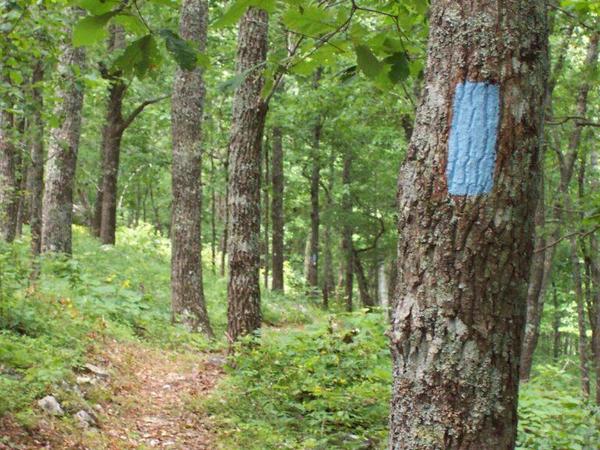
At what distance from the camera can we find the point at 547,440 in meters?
4.66

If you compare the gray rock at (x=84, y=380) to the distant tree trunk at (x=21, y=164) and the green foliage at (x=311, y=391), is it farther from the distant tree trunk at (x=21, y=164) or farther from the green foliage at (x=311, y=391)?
the distant tree trunk at (x=21, y=164)

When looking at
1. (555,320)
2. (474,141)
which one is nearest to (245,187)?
(474,141)

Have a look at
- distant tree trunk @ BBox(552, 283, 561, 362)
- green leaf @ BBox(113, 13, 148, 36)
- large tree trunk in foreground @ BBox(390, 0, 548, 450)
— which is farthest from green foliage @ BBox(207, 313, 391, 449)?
distant tree trunk @ BBox(552, 283, 561, 362)

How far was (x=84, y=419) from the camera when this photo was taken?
5137 millimetres

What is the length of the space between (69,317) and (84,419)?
8.62ft

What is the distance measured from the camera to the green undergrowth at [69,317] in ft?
17.3

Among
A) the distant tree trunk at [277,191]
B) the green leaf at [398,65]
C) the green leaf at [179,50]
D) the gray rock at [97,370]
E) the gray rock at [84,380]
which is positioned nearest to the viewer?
the green leaf at [179,50]

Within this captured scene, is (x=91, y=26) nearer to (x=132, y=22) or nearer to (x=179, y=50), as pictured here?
(x=132, y=22)

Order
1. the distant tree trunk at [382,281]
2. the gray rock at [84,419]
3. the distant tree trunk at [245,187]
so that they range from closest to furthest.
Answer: the gray rock at [84,419]
the distant tree trunk at [245,187]
the distant tree trunk at [382,281]

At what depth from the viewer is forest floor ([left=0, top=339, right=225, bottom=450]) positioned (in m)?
4.70

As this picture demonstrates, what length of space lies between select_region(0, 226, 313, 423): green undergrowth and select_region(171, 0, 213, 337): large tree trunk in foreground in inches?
19.5

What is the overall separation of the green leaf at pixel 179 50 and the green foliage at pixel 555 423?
3.93 m

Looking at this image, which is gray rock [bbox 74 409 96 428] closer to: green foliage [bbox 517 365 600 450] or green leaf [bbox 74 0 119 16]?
green foliage [bbox 517 365 600 450]

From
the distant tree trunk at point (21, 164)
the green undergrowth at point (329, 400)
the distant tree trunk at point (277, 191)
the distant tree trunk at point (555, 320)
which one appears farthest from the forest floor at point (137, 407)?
the distant tree trunk at point (555, 320)
